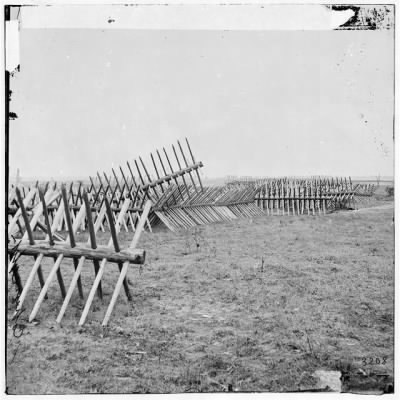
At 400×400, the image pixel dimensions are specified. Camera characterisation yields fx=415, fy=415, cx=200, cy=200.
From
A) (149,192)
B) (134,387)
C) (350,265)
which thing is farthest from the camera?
(149,192)

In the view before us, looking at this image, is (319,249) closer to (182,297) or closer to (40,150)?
(182,297)

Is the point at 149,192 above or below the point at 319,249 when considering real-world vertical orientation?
above

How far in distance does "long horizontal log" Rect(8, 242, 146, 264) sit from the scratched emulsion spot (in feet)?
12.7

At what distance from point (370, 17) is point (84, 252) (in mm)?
4632

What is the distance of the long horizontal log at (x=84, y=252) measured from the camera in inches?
190

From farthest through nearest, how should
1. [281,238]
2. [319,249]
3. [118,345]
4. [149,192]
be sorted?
[149,192], [281,238], [319,249], [118,345]

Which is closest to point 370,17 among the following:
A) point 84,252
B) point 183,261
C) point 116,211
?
point 84,252

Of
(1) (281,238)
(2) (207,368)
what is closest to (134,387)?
(2) (207,368)

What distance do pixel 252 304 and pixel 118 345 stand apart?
2080 mm

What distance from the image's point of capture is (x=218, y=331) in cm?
477

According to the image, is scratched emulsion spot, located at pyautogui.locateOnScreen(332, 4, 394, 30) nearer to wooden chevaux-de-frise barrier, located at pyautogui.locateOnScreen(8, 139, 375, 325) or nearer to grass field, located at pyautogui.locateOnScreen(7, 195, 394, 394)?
wooden chevaux-de-frise barrier, located at pyautogui.locateOnScreen(8, 139, 375, 325)

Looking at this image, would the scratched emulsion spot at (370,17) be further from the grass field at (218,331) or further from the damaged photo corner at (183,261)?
the grass field at (218,331)

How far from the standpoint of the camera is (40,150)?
734 cm

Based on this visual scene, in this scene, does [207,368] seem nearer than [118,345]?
Yes
